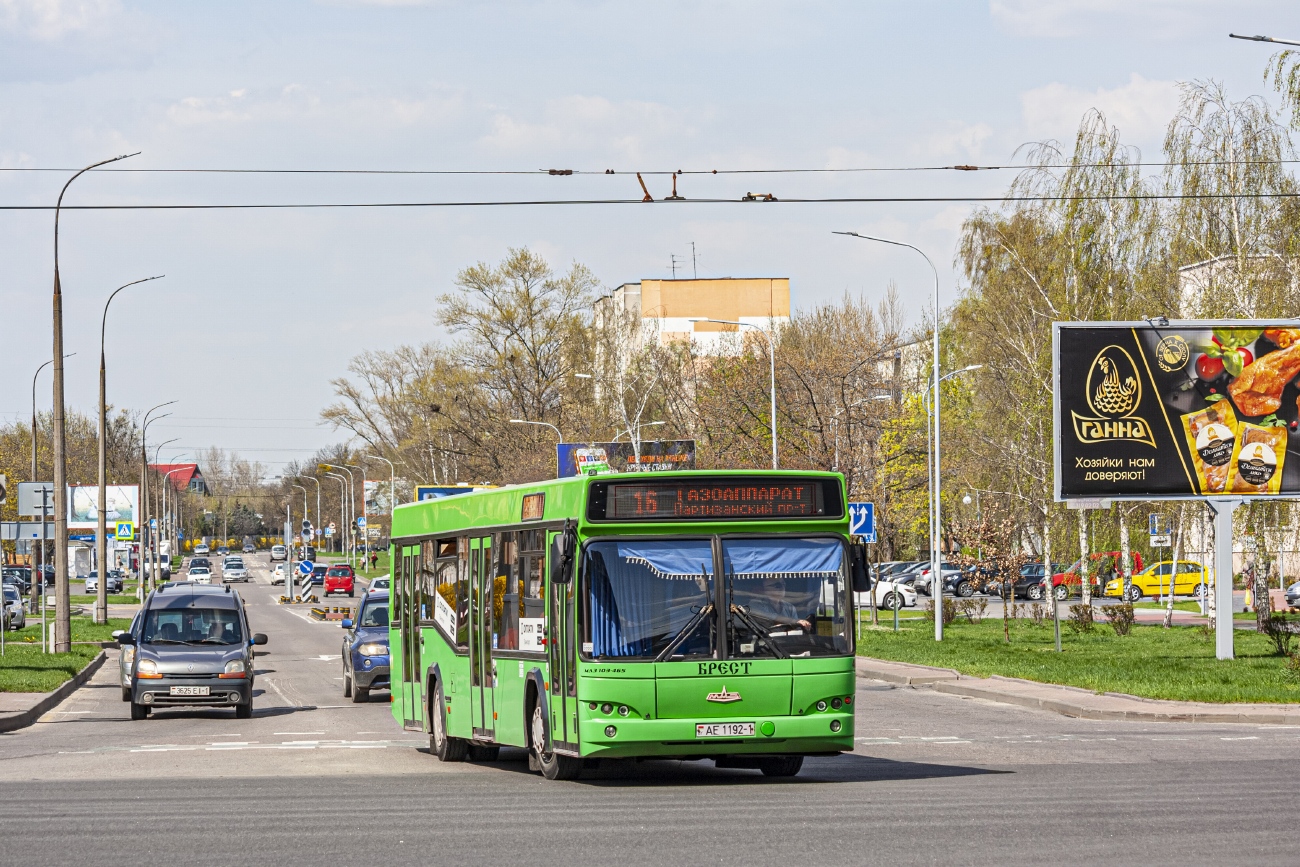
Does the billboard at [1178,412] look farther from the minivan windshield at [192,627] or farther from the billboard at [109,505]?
the billboard at [109,505]

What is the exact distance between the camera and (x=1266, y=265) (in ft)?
141

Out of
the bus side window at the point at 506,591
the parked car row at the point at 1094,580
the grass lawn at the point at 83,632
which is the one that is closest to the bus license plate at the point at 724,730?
the bus side window at the point at 506,591

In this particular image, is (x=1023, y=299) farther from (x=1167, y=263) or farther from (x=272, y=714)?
(x=272, y=714)

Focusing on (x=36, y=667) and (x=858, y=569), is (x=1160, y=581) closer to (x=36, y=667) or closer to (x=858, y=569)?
(x=36, y=667)

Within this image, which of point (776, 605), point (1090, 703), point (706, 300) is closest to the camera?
point (776, 605)

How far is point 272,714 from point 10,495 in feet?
298

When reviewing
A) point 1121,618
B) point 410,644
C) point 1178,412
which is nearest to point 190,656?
point 410,644

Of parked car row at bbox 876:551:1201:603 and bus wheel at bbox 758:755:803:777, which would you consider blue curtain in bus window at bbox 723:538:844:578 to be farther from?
parked car row at bbox 876:551:1201:603

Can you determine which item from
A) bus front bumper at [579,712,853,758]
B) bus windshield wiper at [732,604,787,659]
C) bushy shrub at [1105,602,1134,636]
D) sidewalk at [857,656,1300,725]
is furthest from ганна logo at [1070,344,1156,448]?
bus windshield wiper at [732,604,787,659]

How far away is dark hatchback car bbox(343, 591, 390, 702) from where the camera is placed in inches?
1080

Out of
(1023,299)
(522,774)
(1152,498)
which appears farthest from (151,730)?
(1023,299)

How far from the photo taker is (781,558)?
13.8 metres

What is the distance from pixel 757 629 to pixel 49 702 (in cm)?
1607

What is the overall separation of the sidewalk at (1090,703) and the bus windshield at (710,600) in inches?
358
